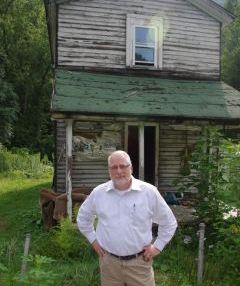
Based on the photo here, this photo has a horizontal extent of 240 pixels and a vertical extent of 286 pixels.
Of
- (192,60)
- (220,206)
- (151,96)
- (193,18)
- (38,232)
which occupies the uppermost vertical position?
(193,18)

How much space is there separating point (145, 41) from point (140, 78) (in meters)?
1.48

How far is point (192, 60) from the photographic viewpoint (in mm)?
14953

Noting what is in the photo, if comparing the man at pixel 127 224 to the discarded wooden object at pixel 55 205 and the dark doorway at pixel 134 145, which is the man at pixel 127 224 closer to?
the discarded wooden object at pixel 55 205

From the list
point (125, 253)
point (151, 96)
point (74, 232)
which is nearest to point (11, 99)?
point (151, 96)

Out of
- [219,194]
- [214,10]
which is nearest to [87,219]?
[219,194]

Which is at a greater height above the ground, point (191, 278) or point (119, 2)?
point (119, 2)

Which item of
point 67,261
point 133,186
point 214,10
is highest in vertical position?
point 214,10

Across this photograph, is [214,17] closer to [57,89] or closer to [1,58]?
[57,89]

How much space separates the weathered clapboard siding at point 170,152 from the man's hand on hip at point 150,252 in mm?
10161

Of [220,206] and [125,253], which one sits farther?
[220,206]

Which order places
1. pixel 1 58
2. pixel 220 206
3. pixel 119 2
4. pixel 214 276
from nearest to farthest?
pixel 214 276 → pixel 220 206 → pixel 119 2 → pixel 1 58

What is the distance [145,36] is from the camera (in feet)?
48.3

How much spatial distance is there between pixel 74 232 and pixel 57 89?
174 inches

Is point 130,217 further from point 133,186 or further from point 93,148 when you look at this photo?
point 93,148
